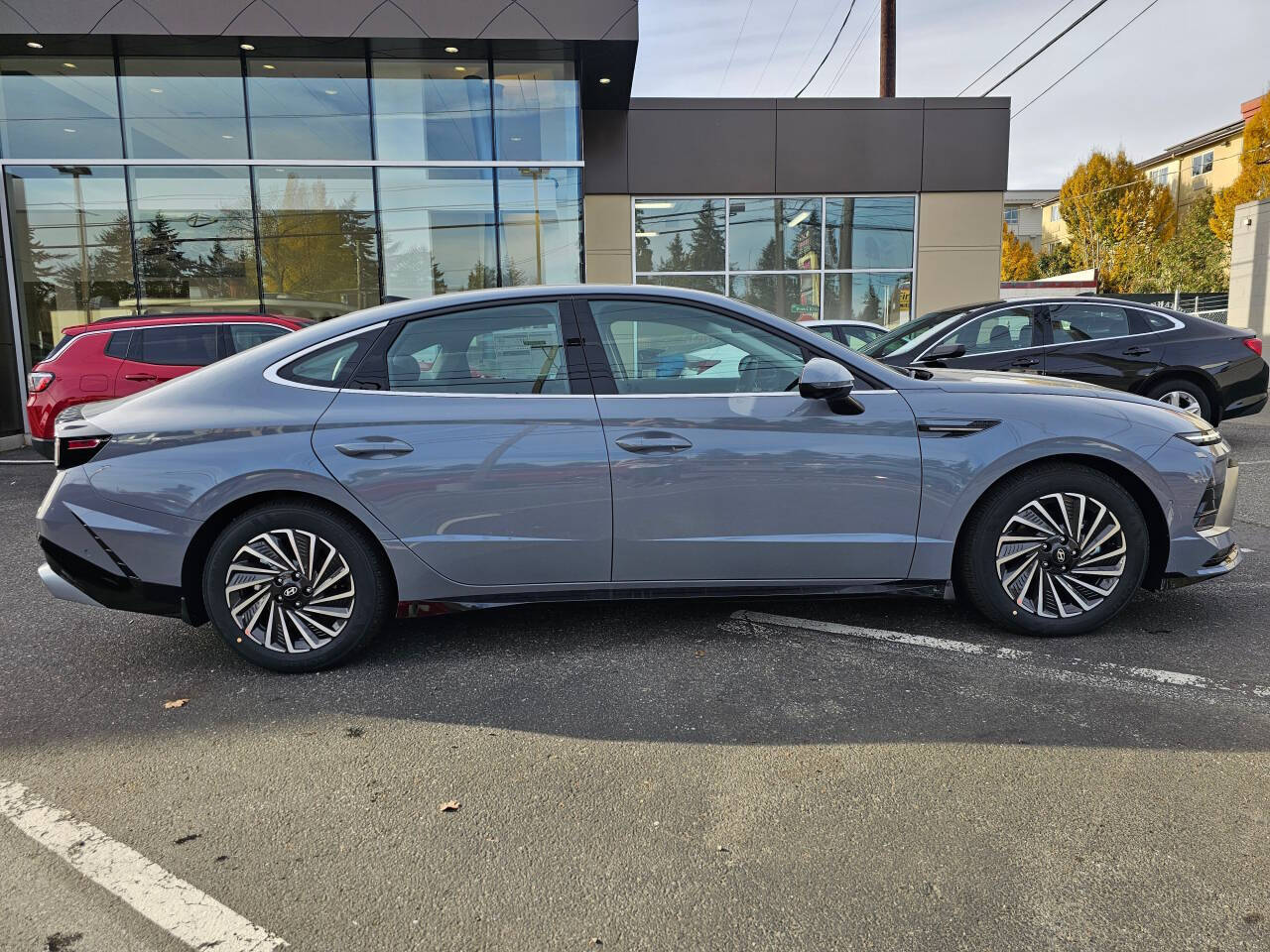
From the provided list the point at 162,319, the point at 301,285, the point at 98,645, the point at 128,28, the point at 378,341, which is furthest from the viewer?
the point at 301,285

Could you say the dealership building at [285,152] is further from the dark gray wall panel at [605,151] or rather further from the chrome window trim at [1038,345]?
the chrome window trim at [1038,345]

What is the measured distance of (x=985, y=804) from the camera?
252cm

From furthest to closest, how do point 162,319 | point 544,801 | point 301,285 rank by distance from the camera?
point 301,285 < point 162,319 < point 544,801

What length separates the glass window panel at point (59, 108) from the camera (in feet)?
40.1

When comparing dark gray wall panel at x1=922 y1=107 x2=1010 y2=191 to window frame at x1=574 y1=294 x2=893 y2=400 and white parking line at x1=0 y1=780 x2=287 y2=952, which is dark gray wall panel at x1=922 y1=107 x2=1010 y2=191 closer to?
window frame at x1=574 y1=294 x2=893 y2=400

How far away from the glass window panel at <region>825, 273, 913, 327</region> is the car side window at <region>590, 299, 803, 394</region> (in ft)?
44.5

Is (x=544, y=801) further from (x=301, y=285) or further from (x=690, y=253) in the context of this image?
(x=690, y=253)

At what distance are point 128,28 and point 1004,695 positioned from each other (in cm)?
1358

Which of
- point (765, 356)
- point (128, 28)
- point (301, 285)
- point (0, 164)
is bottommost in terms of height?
point (765, 356)

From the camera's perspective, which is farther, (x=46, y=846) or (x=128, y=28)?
(x=128, y=28)

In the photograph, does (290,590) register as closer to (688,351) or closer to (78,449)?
(78,449)

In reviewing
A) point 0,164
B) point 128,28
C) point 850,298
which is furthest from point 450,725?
point 850,298

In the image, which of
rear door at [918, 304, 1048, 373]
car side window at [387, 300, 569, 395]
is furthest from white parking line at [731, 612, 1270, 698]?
rear door at [918, 304, 1048, 373]

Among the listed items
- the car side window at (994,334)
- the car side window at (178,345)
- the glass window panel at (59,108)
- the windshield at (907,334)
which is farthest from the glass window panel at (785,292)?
the glass window panel at (59,108)
